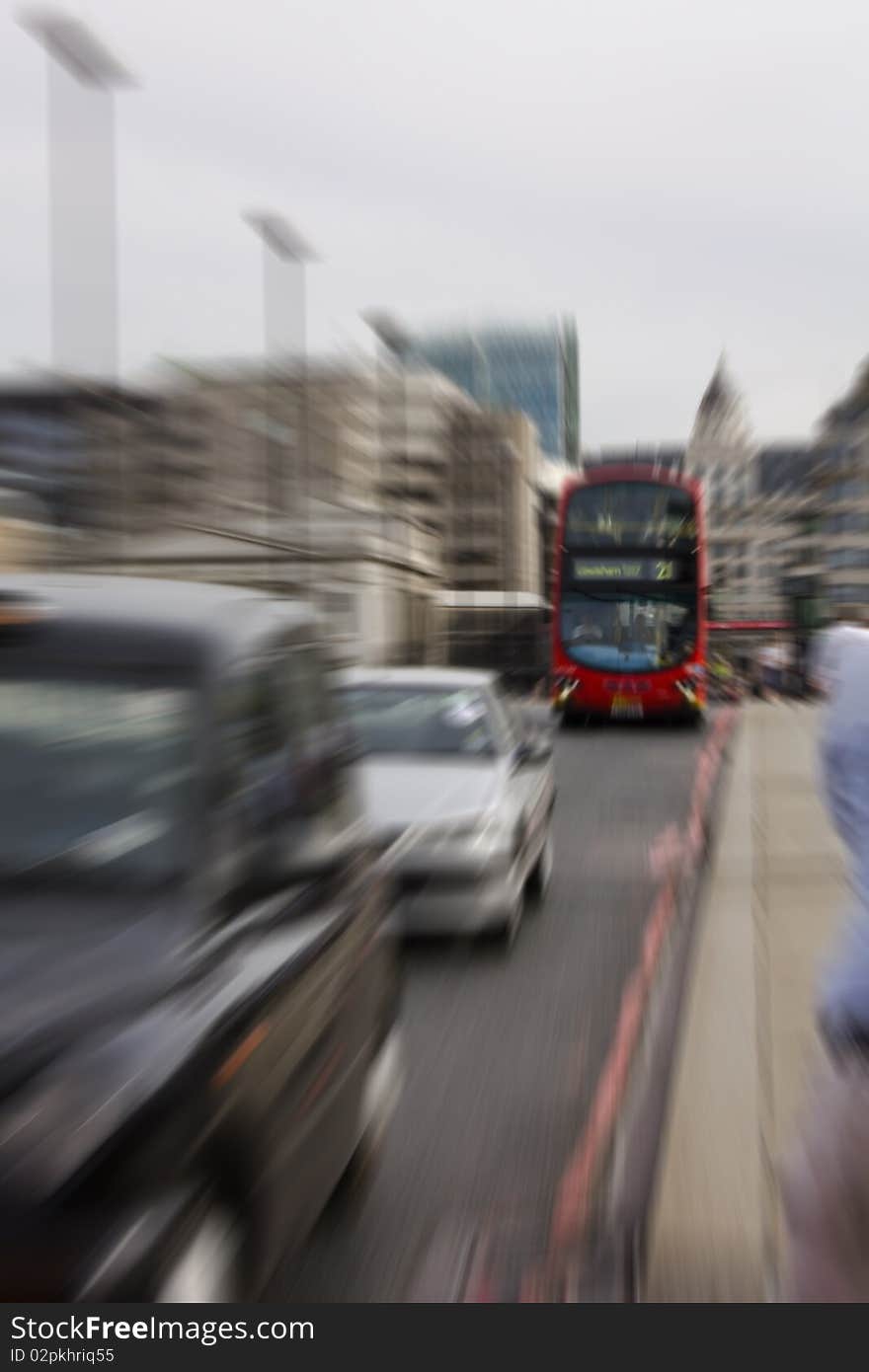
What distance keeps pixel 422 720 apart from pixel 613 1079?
345cm

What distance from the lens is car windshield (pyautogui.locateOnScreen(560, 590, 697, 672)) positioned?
70.0ft

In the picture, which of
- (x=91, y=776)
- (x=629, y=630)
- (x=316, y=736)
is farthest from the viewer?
(x=629, y=630)

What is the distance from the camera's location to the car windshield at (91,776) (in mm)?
2645

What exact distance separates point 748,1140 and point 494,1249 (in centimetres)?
93

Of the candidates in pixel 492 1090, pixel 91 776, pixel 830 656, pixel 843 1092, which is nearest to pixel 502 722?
pixel 492 1090

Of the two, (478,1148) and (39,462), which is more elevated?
(39,462)

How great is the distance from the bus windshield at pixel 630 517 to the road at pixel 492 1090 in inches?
479

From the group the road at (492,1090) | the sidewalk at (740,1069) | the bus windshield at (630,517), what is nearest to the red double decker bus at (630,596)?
the bus windshield at (630,517)

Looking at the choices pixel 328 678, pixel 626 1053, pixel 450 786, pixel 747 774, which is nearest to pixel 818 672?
pixel 328 678

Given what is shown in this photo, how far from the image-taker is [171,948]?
7.84ft

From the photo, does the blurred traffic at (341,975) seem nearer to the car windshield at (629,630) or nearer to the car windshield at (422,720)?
the car windshield at (422,720)

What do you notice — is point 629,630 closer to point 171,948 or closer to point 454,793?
point 454,793

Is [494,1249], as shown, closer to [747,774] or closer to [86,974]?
[86,974]

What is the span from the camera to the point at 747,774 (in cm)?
1494
